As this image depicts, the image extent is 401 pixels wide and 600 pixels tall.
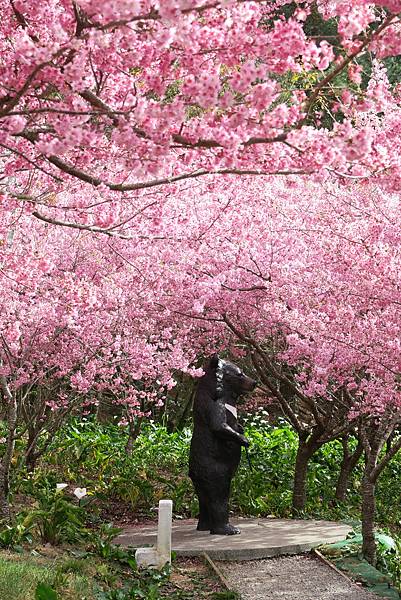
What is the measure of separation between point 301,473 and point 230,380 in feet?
7.67

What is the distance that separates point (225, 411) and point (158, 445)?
4.97m

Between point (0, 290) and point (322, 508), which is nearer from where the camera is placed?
point (0, 290)

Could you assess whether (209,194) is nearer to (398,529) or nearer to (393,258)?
(393,258)

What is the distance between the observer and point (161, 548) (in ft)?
25.7

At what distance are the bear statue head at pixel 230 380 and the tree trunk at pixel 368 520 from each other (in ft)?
5.78

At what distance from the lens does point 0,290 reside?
8.19 m

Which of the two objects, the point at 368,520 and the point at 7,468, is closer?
the point at 368,520

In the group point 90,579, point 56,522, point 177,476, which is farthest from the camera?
point 177,476

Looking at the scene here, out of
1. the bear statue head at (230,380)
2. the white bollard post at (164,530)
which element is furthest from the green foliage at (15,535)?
the bear statue head at (230,380)

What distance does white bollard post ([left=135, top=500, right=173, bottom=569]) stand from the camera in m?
7.78

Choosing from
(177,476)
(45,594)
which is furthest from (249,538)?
(45,594)

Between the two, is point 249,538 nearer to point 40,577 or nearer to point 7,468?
point 7,468

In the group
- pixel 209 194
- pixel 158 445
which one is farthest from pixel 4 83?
pixel 158 445

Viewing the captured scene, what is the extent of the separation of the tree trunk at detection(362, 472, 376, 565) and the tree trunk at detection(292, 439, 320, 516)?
8.86ft
